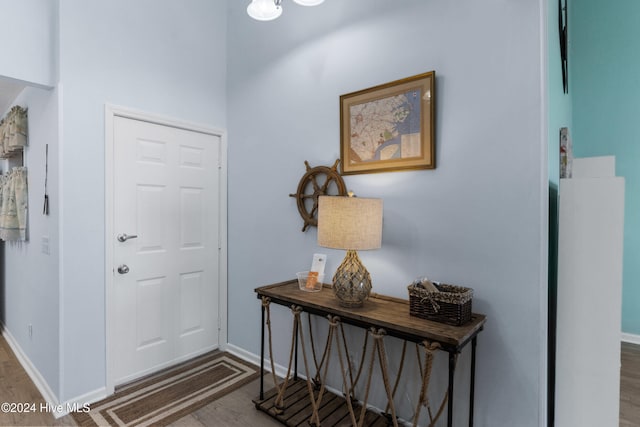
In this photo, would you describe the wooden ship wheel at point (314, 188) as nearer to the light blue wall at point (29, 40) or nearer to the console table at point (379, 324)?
the console table at point (379, 324)

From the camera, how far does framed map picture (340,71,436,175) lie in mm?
1812

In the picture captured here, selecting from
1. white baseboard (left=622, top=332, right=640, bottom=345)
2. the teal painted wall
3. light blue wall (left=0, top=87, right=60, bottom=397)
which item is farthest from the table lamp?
white baseboard (left=622, top=332, right=640, bottom=345)

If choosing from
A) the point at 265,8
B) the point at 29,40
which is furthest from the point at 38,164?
the point at 265,8

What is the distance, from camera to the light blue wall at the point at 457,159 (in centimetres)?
154

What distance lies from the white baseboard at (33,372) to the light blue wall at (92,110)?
21 centimetres

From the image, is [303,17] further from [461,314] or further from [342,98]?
[461,314]

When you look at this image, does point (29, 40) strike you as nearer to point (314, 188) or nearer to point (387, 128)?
point (314, 188)

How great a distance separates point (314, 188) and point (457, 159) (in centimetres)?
95

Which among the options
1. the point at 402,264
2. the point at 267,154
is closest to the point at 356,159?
the point at 402,264

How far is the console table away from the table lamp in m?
0.09

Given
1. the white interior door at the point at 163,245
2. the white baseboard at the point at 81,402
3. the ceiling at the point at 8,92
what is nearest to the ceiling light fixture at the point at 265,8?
the white interior door at the point at 163,245

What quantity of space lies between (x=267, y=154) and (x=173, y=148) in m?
0.73

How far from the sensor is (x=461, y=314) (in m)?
1.47

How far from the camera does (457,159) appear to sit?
174 cm
